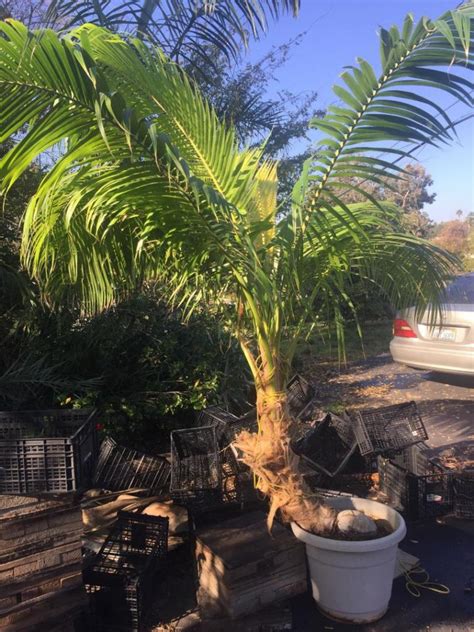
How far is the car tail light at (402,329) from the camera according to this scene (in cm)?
738

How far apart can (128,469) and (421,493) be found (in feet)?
7.39

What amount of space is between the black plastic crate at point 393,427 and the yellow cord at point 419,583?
111 centimetres

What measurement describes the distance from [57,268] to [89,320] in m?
1.66

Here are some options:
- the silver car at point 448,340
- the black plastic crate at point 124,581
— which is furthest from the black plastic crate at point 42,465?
the silver car at point 448,340

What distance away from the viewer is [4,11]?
484cm

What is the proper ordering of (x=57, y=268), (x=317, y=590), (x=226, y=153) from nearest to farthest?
(x=226, y=153) < (x=317, y=590) < (x=57, y=268)

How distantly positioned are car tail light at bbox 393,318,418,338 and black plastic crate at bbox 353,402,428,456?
2.97 meters

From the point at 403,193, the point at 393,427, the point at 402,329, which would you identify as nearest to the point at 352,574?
the point at 393,427

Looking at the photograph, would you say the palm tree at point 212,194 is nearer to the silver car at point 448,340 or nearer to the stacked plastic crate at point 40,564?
the stacked plastic crate at point 40,564

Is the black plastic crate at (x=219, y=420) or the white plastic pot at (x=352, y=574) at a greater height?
the black plastic crate at (x=219, y=420)

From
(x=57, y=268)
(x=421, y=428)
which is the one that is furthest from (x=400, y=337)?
(x=57, y=268)

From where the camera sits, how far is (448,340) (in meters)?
6.86

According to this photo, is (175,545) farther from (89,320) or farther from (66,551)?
(89,320)

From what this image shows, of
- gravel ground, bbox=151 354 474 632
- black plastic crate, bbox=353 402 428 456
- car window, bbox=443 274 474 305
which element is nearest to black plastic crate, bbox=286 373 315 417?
black plastic crate, bbox=353 402 428 456
